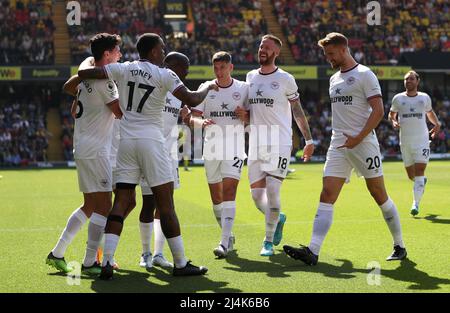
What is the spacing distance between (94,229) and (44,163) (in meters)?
26.3

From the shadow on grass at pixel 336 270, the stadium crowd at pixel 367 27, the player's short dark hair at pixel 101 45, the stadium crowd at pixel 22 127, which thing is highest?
the stadium crowd at pixel 367 27

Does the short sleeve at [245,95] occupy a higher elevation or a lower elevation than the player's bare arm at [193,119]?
higher

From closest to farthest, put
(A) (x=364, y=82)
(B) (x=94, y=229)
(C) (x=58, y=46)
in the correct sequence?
(B) (x=94, y=229), (A) (x=364, y=82), (C) (x=58, y=46)

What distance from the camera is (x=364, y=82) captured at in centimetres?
807

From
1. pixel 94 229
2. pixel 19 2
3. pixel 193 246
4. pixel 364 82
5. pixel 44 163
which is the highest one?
pixel 19 2

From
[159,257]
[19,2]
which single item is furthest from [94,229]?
[19,2]

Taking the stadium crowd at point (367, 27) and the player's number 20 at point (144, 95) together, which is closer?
the player's number 20 at point (144, 95)

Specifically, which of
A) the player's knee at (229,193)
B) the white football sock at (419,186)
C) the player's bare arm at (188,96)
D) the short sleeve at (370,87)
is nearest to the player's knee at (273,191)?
the player's knee at (229,193)

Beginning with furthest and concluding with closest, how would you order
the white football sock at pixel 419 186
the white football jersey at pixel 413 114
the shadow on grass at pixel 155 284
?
the white football jersey at pixel 413 114
the white football sock at pixel 419 186
the shadow on grass at pixel 155 284

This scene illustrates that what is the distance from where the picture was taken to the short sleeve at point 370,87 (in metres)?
8.02

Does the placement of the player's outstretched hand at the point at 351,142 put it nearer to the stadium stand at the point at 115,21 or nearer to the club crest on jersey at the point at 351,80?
the club crest on jersey at the point at 351,80

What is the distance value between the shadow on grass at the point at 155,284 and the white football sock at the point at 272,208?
1673mm

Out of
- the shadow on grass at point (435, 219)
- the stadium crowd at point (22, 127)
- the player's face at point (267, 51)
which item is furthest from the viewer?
the stadium crowd at point (22, 127)
